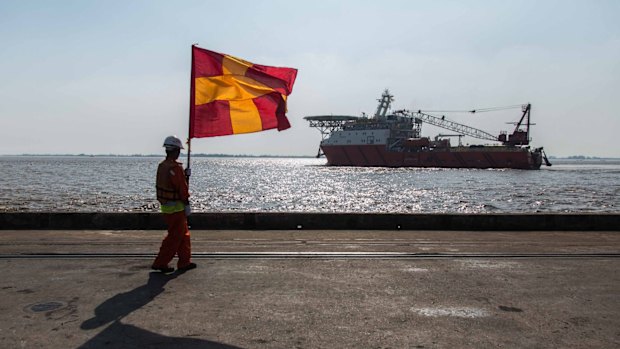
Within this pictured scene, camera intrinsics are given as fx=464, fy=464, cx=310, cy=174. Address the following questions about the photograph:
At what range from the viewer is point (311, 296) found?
4512mm

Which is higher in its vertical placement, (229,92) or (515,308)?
(229,92)

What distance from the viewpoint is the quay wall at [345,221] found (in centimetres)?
921

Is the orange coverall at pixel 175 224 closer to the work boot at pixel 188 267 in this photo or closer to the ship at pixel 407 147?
the work boot at pixel 188 267

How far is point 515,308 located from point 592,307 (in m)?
0.72

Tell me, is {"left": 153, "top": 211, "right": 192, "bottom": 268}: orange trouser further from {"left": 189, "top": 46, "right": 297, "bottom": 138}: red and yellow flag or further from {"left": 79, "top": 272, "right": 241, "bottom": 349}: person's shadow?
{"left": 189, "top": 46, "right": 297, "bottom": 138}: red and yellow flag

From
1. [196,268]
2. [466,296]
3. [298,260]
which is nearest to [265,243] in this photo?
[298,260]

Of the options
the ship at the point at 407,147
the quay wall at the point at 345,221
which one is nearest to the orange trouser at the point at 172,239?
the quay wall at the point at 345,221

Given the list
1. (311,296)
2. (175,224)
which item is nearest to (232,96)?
(175,224)

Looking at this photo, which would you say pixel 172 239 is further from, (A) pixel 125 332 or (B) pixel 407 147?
(B) pixel 407 147

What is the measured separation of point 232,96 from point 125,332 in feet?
12.9

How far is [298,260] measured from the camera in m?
6.21

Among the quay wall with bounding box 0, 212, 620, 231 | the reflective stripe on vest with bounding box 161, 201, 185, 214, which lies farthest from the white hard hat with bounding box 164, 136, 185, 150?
the quay wall with bounding box 0, 212, 620, 231

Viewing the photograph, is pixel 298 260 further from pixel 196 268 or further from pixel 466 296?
pixel 466 296

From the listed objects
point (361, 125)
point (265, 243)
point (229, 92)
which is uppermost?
point (361, 125)
